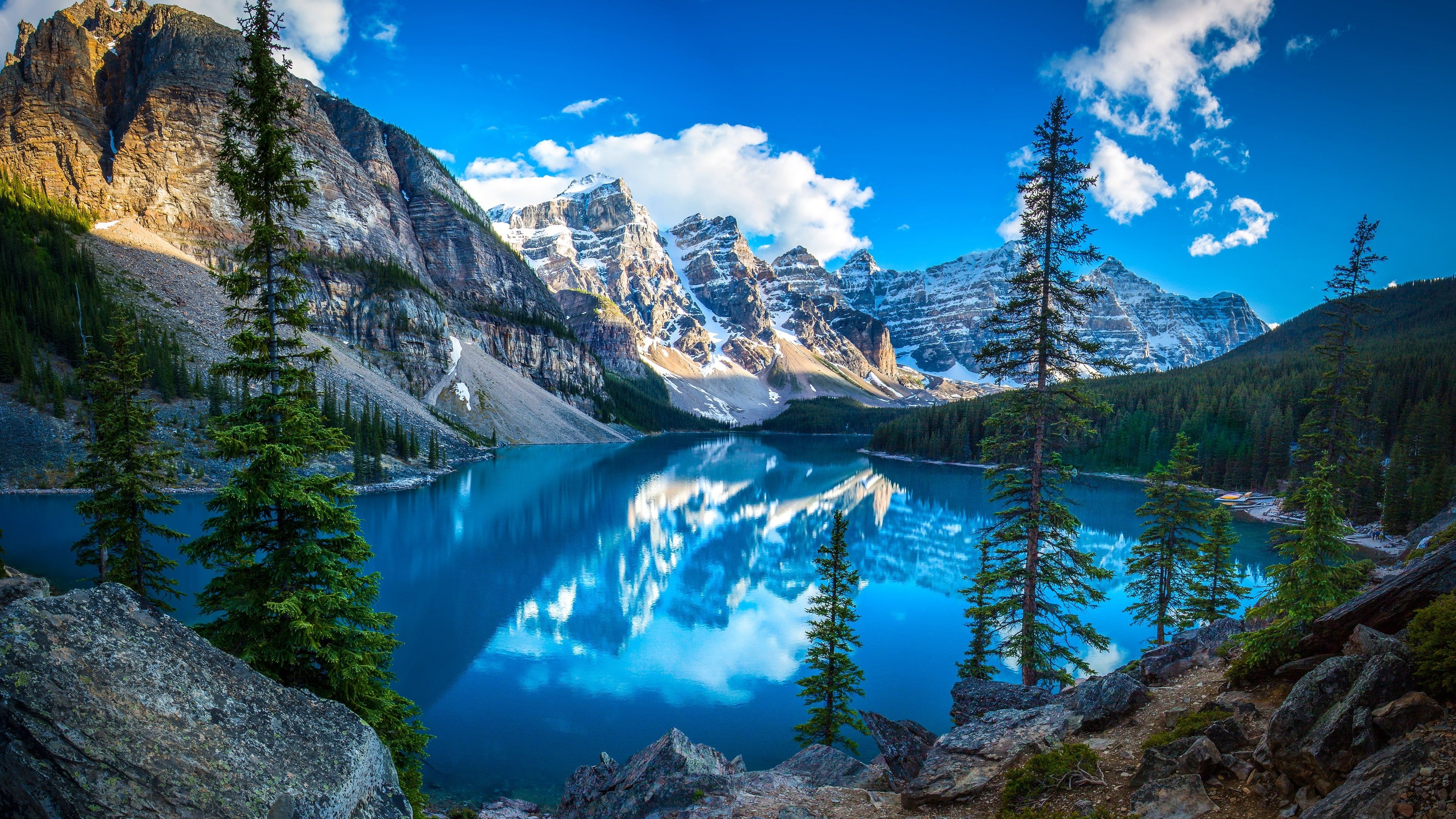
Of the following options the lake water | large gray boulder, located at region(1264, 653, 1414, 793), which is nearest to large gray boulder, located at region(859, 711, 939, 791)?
large gray boulder, located at region(1264, 653, 1414, 793)

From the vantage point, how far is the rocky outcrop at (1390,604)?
588 centimetres

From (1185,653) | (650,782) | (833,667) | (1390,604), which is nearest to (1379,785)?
(1390,604)

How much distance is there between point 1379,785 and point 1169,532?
18757mm

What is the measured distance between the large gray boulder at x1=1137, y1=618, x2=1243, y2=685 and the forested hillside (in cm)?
737

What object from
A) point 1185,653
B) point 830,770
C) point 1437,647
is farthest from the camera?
point 830,770

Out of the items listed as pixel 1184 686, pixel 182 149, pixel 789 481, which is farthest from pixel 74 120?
pixel 1184 686

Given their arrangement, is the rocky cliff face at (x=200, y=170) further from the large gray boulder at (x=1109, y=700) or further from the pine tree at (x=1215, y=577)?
the pine tree at (x=1215, y=577)

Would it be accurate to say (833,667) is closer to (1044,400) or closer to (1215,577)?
(1044,400)

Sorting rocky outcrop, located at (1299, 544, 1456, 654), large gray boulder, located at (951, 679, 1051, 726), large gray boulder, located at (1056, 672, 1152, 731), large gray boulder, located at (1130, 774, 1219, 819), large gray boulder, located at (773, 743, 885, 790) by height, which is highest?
rocky outcrop, located at (1299, 544, 1456, 654)

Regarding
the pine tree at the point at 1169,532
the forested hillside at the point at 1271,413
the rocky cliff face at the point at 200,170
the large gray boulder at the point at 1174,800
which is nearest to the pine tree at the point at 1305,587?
the large gray boulder at the point at 1174,800

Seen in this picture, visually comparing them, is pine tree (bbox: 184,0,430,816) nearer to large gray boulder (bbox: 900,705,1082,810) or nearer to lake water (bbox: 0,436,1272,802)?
lake water (bbox: 0,436,1272,802)

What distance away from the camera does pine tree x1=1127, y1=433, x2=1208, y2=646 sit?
1870 cm

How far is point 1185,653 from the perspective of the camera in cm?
979

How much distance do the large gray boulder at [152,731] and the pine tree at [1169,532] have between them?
21.6 m
